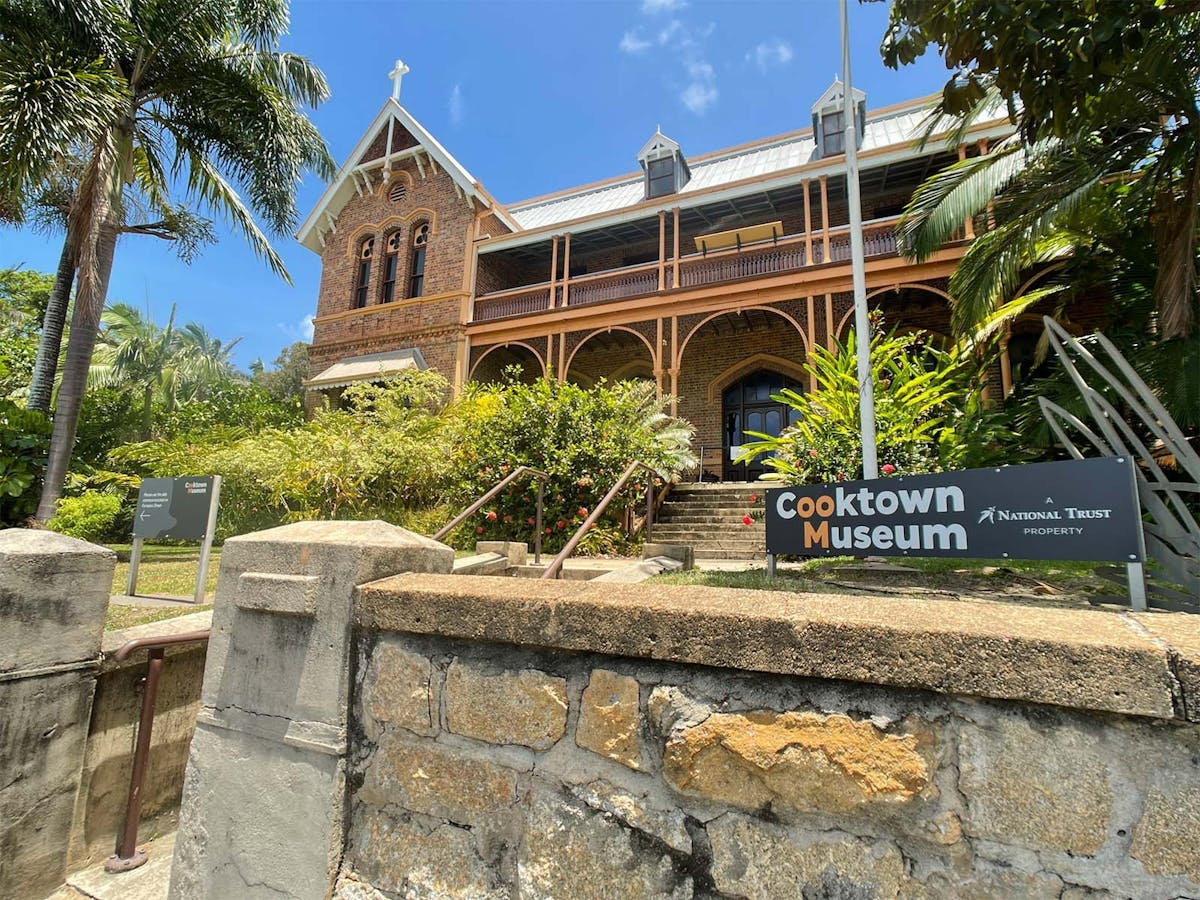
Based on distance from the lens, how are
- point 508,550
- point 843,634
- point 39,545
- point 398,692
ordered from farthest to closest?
point 508,550 < point 39,545 < point 398,692 < point 843,634

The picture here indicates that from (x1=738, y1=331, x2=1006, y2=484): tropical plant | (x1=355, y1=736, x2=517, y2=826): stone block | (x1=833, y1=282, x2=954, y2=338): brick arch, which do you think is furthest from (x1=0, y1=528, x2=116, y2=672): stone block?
(x1=833, y1=282, x2=954, y2=338): brick arch

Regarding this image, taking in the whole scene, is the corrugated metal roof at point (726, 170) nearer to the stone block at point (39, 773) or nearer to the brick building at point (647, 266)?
the brick building at point (647, 266)

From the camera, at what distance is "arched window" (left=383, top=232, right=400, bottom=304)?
17.0 meters

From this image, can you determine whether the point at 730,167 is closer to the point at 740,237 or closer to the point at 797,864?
the point at 740,237

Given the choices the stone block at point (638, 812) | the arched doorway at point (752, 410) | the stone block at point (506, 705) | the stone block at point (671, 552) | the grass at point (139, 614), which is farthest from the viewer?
the arched doorway at point (752, 410)

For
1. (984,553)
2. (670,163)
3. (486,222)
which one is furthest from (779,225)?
(984,553)

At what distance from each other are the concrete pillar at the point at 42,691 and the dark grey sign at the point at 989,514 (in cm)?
346

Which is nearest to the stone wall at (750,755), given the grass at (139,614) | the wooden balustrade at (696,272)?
the grass at (139,614)

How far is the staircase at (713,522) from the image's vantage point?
25.2 ft

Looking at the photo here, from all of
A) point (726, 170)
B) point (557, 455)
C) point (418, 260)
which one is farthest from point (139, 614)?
point (726, 170)

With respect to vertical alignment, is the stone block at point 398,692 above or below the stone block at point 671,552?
below

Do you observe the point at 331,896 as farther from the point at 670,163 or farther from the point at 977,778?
the point at 670,163

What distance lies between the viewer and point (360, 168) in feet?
57.8

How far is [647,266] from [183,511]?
35.3 feet
